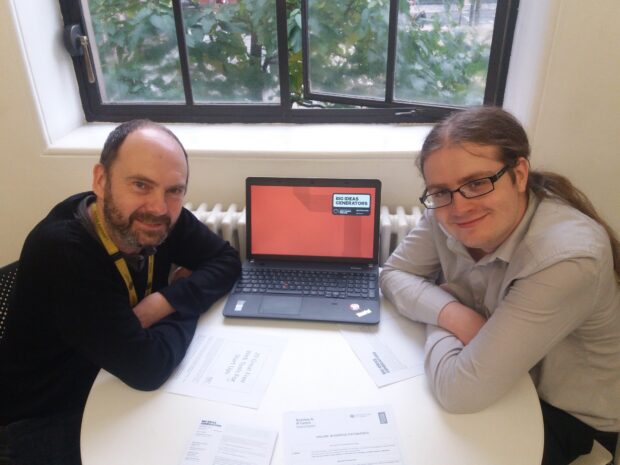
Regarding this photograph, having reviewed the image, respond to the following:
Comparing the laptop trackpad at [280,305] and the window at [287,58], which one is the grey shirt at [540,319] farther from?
the window at [287,58]

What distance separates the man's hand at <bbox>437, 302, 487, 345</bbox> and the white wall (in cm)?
65

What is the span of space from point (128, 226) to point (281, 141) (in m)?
0.78

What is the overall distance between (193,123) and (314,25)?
0.63 m

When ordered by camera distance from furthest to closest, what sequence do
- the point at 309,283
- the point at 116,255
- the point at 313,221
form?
the point at 313,221
the point at 309,283
the point at 116,255

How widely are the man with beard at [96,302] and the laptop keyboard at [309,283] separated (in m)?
0.15

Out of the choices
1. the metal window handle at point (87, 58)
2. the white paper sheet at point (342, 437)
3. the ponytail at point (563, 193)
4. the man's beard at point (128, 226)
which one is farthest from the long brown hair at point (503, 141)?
the metal window handle at point (87, 58)

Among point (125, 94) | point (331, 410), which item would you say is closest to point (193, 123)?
point (125, 94)

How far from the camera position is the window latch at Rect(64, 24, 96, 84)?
6.04 feet

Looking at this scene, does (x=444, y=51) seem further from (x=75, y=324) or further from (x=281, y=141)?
(x=75, y=324)

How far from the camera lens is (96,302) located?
105 cm

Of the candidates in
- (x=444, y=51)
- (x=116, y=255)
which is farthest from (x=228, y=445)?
(x=444, y=51)

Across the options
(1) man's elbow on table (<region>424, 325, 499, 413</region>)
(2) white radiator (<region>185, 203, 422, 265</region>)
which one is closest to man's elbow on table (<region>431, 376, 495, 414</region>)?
(1) man's elbow on table (<region>424, 325, 499, 413</region>)

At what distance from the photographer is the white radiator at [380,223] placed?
1604 mm

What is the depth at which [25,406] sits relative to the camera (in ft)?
3.93
